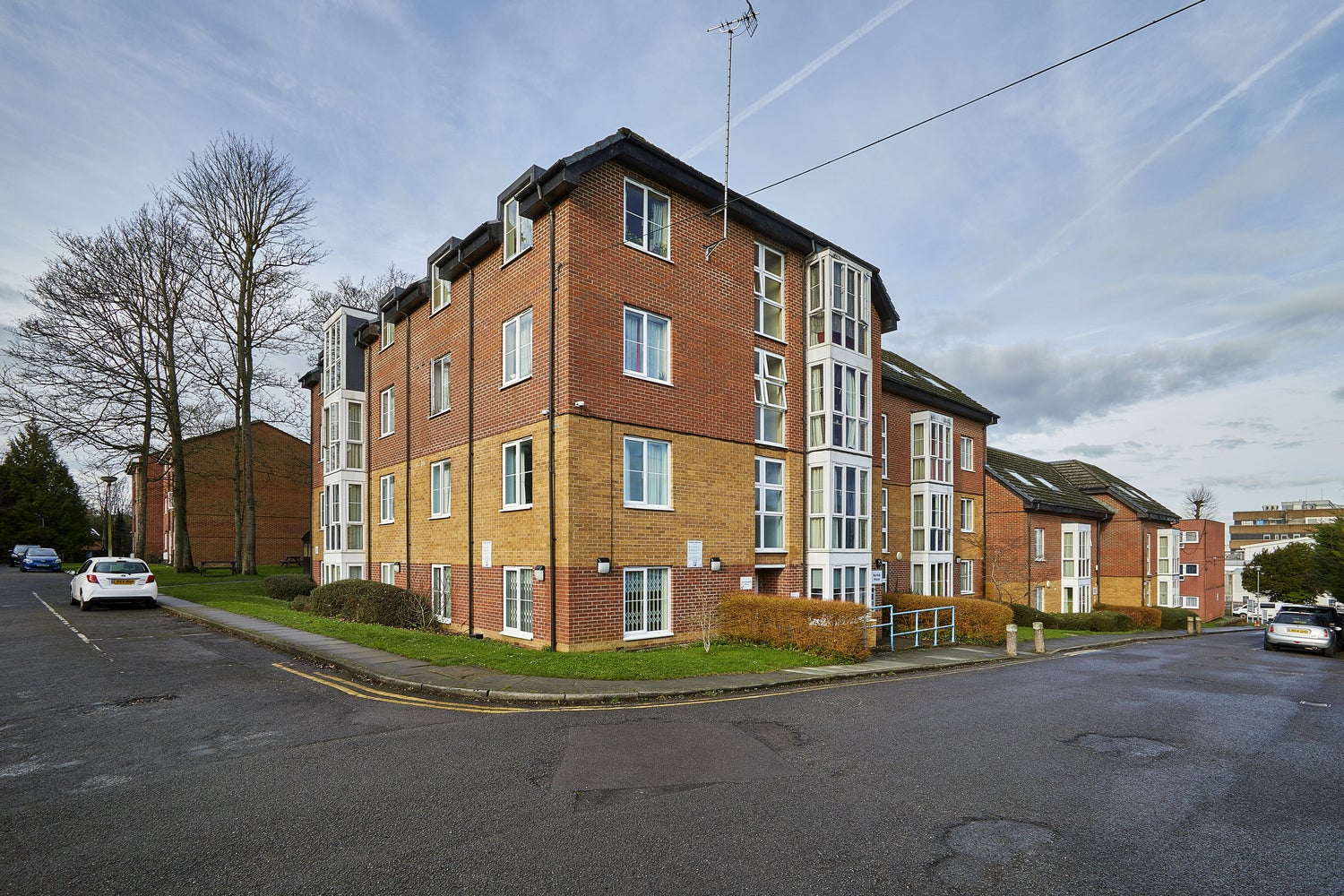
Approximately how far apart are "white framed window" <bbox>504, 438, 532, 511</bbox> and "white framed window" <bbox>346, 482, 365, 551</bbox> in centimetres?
1087

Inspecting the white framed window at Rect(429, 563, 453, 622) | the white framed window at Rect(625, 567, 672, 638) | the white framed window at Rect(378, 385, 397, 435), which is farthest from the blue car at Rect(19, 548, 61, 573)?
the white framed window at Rect(625, 567, 672, 638)

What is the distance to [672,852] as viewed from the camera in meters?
4.84

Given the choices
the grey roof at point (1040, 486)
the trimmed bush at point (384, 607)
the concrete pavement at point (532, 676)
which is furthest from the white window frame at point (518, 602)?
the grey roof at point (1040, 486)

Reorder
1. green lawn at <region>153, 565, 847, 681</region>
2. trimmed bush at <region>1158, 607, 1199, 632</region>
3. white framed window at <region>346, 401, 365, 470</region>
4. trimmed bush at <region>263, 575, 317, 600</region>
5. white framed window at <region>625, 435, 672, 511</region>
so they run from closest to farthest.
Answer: green lawn at <region>153, 565, 847, 681</region> < white framed window at <region>625, 435, 672, 511</region> < white framed window at <region>346, 401, 365, 470</region> < trimmed bush at <region>263, 575, 317, 600</region> < trimmed bush at <region>1158, 607, 1199, 632</region>

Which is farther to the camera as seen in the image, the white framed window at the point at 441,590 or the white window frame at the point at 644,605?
the white framed window at the point at 441,590

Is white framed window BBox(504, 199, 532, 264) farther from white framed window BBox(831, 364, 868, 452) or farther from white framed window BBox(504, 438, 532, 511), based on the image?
white framed window BBox(831, 364, 868, 452)

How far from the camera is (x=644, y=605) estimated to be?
14.9 m

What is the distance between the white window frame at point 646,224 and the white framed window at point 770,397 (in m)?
3.73

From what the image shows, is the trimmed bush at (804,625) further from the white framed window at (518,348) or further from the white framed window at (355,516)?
the white framed window at (355,516)

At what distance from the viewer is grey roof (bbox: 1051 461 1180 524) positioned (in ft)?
137

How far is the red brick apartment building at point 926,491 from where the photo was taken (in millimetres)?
27125

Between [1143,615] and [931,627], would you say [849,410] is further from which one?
[1143,615]

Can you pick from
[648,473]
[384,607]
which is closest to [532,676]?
[648,473]

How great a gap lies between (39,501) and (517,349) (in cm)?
6578
